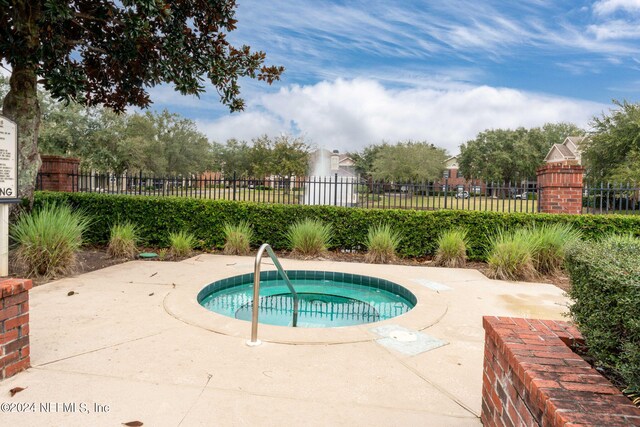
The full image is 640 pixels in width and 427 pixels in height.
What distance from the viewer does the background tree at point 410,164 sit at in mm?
41094

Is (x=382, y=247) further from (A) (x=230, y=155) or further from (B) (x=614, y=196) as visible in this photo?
(A) (x=230, y=155)

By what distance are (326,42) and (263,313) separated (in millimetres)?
9336

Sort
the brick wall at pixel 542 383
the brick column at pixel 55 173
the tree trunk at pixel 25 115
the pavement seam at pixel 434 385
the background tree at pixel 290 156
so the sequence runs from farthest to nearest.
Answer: the background tree at pixel 290 156 < the brick column at pixel 55 173 < the tree trunk at pixel 25 115 < the pavement seam at pixel 434 385 < the brick wall at pixel 542 383

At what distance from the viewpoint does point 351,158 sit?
70.8m

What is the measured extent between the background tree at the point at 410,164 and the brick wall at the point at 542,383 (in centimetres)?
3834

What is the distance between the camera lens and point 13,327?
9.61 feet

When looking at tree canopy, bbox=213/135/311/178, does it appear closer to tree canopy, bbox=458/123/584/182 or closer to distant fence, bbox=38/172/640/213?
distant fence, bbox=38/172/640/213

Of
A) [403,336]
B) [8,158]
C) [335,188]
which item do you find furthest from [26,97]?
[403,336]

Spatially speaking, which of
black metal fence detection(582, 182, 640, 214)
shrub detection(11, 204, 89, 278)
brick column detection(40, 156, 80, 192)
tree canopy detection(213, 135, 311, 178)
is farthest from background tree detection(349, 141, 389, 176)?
shrub detection(11, 204, 89, 278)

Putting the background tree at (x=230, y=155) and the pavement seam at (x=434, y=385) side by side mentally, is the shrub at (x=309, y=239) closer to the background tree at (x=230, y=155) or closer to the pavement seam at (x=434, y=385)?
the pavement seam at (x=434, y=385)

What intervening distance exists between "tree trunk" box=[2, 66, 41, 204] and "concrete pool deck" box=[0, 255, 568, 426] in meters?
3.17

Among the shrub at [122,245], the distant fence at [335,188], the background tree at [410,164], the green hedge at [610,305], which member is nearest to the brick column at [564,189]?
the distant fence at [335,188]

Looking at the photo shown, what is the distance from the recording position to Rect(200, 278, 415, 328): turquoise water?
5300mm

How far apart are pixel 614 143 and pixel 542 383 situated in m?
29.2
